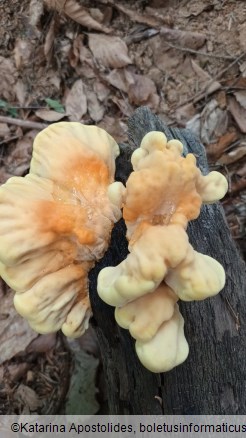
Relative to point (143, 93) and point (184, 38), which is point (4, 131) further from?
point (184, 38)

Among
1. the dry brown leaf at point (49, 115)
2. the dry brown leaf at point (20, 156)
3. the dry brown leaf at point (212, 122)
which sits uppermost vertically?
the dry brown leaf at point (212, 122)

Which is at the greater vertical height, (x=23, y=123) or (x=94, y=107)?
(x=94, y=107)

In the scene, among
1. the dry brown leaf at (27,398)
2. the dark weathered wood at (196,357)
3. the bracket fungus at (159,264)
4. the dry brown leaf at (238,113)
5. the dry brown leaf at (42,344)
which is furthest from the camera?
the dry brown leaf at (238,113)

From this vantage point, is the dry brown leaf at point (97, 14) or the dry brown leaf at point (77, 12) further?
the dry brown leaf at point (97, 14)

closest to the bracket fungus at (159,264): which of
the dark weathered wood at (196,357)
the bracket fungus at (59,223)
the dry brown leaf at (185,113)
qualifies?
the bracket fungus at (59,223)

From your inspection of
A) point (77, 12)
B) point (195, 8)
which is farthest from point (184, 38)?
point (77, 12)

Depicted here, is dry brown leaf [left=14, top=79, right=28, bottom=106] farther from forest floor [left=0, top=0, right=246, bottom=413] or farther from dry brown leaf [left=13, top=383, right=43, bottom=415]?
dry brown leaf [left=13, top=383, right=43, bottom=415]

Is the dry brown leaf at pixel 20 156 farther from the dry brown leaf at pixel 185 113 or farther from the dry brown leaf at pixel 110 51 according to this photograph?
the dry brown leaf at pixel 185 113
